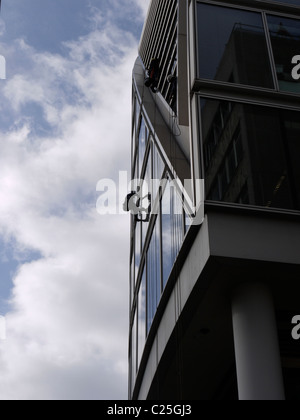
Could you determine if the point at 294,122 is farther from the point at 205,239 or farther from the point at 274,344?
the point at 274,344

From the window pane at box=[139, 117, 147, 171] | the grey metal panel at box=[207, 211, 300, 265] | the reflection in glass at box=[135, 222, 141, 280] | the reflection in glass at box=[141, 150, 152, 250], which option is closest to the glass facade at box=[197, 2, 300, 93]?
the grey metal panel at box=[207, 211, 300, 265]

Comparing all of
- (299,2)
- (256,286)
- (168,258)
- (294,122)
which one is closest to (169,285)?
(168,258)

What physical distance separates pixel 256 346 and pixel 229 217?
6.81ft

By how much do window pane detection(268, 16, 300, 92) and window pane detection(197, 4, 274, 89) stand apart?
232 millimetres

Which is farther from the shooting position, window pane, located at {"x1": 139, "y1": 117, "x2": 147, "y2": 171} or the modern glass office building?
window pane, located at {"x1": 139, "y1": 117, "x2": 147, "y2": 171}

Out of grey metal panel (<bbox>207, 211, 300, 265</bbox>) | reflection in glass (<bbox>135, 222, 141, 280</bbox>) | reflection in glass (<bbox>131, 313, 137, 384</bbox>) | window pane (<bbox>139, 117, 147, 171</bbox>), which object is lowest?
grey metal panel (<bbox>207, 211, 300, 265</bbox>)

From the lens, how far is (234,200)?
1016 centimetres

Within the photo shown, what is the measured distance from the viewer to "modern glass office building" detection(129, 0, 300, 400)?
982 cm

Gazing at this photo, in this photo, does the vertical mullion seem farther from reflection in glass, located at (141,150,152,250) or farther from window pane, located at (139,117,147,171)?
window pane, located at (139,117,147,171)

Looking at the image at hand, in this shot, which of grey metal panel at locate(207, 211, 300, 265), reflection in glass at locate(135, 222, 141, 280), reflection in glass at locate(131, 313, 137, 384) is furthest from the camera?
reflection in glass at locate(135, 222, 141, 280)

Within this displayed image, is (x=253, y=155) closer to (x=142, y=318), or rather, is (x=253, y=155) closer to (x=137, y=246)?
(x=142, y=318)

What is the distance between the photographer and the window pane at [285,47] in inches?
467

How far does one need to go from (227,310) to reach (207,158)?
2707mm

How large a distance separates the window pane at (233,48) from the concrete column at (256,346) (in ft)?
13.5
